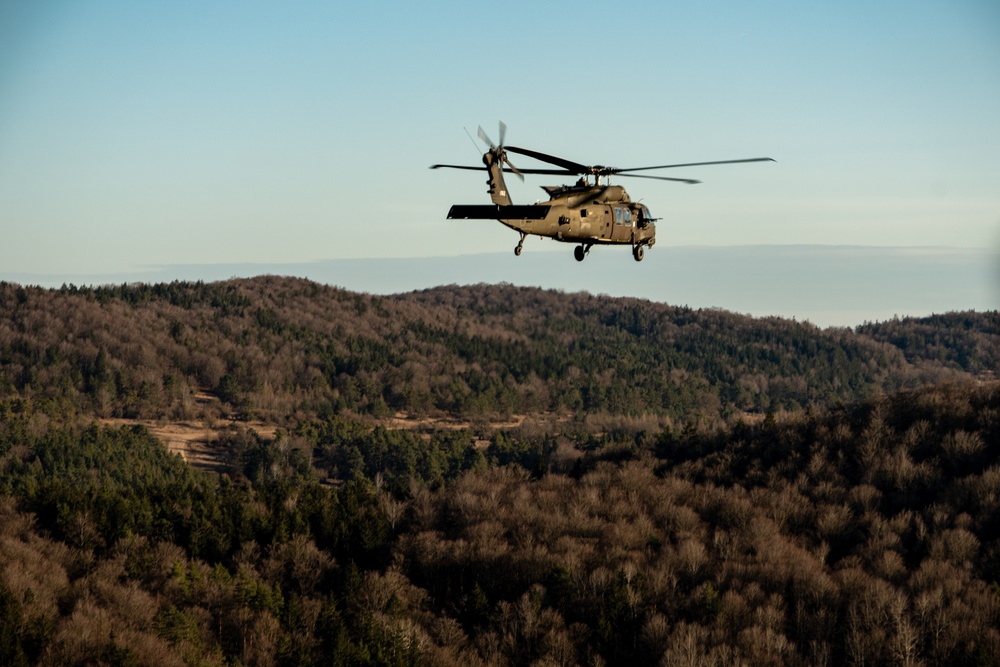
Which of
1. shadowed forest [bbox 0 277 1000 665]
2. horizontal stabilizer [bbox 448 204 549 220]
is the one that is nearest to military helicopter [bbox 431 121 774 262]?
horizontal stabilizer [bbox 448 204 549 220]

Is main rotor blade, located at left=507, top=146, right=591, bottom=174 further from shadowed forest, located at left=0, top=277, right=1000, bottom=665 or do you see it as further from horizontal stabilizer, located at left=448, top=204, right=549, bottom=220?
shadowed forest, located at left=0, top=277, right=1000, bottom=665

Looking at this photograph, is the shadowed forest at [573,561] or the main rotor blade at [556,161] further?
the shadowed forest at [573,561]

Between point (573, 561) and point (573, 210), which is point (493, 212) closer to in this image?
point (573, 210)

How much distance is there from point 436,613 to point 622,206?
57.8m

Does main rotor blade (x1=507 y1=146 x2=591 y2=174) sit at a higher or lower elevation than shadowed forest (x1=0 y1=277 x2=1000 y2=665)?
higher

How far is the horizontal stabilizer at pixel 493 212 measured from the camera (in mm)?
47781

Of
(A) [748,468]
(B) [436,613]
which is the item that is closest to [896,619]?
(B) [436,613]

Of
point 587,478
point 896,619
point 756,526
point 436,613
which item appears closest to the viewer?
point 896,619

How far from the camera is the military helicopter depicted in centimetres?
4822

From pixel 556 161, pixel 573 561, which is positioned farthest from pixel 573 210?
pixel 573 561

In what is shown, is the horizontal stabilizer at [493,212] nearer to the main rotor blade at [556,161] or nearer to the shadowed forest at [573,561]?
the main rotor blade at [556,161]

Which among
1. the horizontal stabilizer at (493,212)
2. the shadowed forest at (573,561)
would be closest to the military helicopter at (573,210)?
the horizontal stabilizer at (493,212)

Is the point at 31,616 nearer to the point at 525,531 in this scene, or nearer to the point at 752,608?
the point at 525,531

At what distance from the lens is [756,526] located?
11344 centimetres
